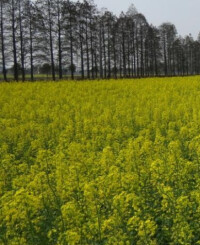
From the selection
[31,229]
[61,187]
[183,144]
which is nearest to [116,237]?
[31,229]

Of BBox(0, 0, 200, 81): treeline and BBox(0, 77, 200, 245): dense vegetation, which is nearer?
BBox(0, 77, 200, 245): dense vegetation

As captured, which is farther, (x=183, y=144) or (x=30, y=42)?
(x=30, y=42)

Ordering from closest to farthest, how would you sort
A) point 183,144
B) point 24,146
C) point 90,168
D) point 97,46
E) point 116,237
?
point 116,237
point 90,168
point 183,144
point 24,146
point 97,46

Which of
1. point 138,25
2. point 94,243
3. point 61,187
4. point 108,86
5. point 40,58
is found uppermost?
point 138,25

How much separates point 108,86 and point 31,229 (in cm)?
1936

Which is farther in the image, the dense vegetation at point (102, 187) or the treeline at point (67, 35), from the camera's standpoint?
the treeline at point (67, 35)

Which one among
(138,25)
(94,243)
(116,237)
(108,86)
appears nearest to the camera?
(116,237)

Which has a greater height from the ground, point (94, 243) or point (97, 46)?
point (97, 46)

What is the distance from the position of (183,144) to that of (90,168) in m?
2.86

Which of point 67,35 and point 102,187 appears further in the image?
point 67,35

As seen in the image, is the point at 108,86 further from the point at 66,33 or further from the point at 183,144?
the point at 66,33

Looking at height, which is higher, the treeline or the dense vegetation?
the treeline

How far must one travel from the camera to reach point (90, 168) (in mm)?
6629

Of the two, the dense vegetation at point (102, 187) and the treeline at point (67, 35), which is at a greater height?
the treeline at point (67, 35)
